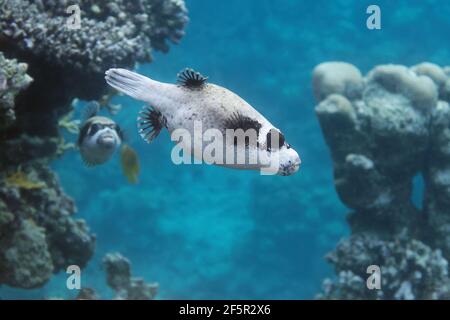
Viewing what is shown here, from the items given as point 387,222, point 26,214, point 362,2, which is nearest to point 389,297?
point 387,222

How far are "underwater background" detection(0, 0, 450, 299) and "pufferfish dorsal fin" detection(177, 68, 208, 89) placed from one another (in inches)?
807

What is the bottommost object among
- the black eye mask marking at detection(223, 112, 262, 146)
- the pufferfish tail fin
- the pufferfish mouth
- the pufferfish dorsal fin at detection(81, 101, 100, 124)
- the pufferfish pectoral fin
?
the black eye mask marking at detection(223, 112, 262, 146)

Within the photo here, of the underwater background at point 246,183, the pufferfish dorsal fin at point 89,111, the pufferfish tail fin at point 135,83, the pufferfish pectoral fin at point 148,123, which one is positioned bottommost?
the pufferfish pectoral fin at point 148,123

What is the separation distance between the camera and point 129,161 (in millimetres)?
6664

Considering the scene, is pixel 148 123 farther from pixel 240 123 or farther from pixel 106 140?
pixel 106 140

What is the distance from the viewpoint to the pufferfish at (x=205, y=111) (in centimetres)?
204

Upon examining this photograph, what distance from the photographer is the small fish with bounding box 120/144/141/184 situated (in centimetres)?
656

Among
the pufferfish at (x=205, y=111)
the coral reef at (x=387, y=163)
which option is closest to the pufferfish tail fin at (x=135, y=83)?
the pufferfish at (x=205, y=111)

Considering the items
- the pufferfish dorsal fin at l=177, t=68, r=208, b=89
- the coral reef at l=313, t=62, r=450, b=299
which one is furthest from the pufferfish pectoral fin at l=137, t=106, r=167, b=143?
the coral reef at l=313, t=62, r=450, b=299

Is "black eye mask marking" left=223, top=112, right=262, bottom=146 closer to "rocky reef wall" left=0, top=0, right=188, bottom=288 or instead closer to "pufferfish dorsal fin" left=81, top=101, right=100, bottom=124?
"rocky reef wall" left=0, top=0, right=188, bottom=288

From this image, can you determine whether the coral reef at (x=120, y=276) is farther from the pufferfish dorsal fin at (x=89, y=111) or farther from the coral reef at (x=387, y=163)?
the pufferfish dorsal fin at (x=89, y=111)

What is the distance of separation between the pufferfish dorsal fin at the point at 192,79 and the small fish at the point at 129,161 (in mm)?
4404

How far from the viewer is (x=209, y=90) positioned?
221 centimetres

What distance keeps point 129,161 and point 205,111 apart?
15.6 ft
